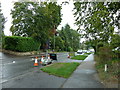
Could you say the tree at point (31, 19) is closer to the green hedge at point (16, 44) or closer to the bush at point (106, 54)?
the green hedge at point (16, 44)

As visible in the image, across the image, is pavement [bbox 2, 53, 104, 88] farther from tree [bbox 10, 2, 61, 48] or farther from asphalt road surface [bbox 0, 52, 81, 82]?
tree [bbox 10, 2, 61, 48]

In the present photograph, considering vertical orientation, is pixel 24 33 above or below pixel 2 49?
above

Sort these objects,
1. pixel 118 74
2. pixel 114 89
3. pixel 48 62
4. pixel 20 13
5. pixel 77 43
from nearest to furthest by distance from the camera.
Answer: pixel 114 89 → pixel 118 74 → pixel 48 62 → pixel 20 13 → pixel 77 43

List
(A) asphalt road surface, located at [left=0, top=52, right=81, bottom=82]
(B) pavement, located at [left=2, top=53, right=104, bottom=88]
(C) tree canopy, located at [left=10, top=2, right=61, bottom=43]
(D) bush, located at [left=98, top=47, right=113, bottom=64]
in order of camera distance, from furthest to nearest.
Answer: (C) tree canopy, located at [left=10, top=2, right=61, bottom=43] → (D) bush, located at [left=98, top=47, right=113, bottom=64] → (A) asphalt road surface, located at [left=0, top=52, right=81, bottom=82] → (B) pavement, located at [left=2, top=53, right=104, bottom=88]

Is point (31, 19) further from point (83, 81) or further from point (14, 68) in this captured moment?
point (83, 81)

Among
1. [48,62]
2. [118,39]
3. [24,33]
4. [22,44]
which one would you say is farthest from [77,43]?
Result: [118,39]

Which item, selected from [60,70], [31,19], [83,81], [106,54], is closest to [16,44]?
[31,19]

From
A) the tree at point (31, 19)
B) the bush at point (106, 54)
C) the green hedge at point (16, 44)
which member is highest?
the tree at point (31, 19)

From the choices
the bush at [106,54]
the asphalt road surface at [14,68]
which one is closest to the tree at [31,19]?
the asphalt road surface at [14,68]

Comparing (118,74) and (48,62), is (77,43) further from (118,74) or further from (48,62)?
(118,74)

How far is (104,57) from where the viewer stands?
8812mm

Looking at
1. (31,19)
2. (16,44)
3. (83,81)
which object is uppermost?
(31,19)

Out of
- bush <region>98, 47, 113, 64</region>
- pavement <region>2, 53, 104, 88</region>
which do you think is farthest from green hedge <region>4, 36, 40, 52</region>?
bush <region>98, 47, 113, 64</region>

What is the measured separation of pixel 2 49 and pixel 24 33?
21.3 feet
